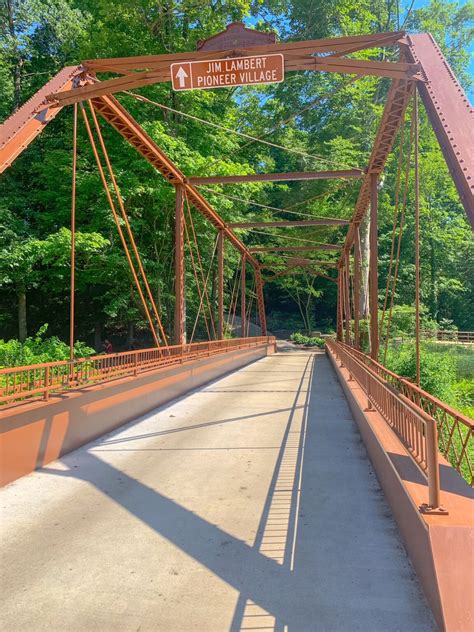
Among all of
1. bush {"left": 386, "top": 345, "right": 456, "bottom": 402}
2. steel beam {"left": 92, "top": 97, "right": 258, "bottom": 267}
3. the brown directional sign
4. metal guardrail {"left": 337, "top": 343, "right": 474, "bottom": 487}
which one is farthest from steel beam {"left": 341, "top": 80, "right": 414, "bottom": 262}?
bush {"left": 386, "top": 345, "right": 456, "bottom": 402}

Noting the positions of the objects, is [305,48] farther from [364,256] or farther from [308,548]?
[364,256]

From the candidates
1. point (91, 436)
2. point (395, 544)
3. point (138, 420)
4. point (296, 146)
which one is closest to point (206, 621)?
point (395, 544)

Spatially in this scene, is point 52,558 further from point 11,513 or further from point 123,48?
point 123,48

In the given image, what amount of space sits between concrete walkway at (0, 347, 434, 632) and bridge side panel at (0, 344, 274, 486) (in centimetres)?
21

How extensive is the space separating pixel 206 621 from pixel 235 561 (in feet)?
2.68

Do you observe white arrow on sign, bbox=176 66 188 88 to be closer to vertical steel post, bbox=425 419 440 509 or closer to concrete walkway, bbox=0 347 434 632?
concrete walkway, bbox=0 347 434 632

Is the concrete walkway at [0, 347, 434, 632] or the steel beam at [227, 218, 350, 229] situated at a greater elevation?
the steel beam at [227, 218, 350, 229]

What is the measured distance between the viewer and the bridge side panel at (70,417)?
5.70 m

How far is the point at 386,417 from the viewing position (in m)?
6.65

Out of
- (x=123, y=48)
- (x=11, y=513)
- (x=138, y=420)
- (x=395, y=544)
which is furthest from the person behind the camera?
(x=123, y=48)

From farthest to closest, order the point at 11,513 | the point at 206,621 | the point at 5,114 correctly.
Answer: the point at 5,114 < the point at 11,513 < the point at 206,621

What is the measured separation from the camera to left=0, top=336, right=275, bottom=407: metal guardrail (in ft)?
20.4

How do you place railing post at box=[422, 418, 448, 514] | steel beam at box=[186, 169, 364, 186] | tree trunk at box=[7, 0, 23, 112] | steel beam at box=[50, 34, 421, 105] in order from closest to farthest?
railing post at box=[422, 418, 448, 514] < steel beam at box=[50, 34, 421, 105] < steel beam at box=[186, 169, 364, 186] < tree trunk at box=[7, 0, 23, 112]

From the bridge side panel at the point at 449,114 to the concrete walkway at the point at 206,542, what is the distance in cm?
315
